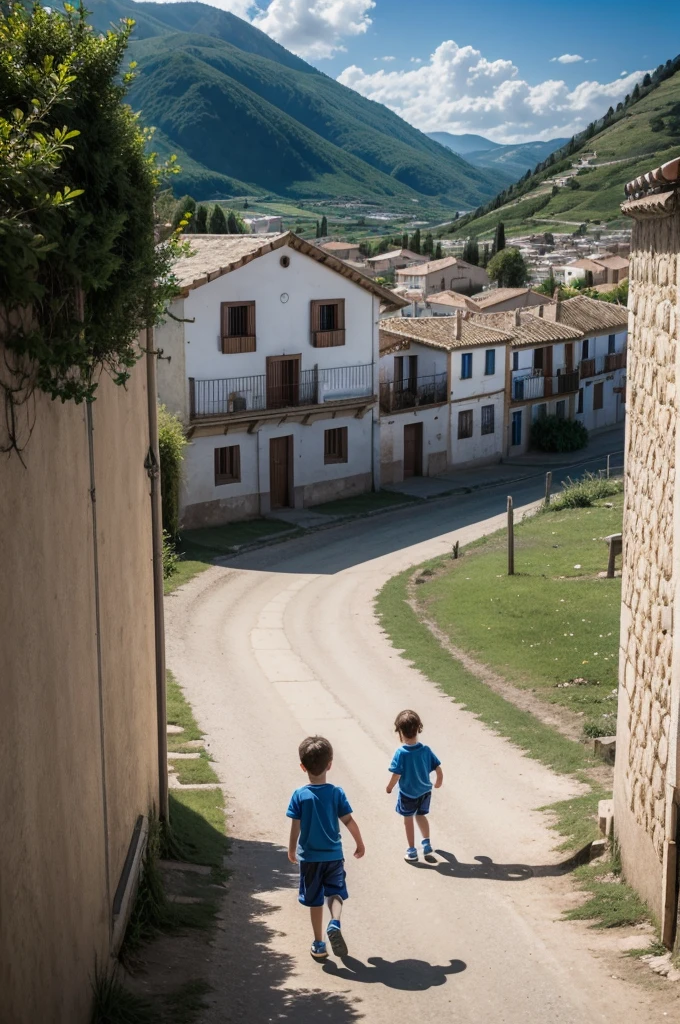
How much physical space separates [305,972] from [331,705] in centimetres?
930

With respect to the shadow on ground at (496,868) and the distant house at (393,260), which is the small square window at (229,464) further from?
the distant house at (393,260)

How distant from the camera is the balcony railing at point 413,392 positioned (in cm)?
3988

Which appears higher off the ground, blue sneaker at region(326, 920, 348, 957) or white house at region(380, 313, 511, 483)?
white house at region(380, 313, 511, 483)

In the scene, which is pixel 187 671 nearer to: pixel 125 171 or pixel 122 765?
pixel 122 765

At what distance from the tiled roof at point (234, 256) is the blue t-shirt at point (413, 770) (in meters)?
21.9

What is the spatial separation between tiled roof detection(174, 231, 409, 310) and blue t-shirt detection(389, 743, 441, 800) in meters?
21.9

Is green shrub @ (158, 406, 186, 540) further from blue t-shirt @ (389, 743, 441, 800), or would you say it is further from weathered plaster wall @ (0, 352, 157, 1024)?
weathered plaster wall @ (0, 352, 157, 1024)

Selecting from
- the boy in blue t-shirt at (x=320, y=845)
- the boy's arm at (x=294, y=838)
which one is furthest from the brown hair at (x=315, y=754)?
the boy's arm at (x=294, y=838)

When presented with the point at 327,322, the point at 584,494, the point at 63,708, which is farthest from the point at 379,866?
the point at 327,322

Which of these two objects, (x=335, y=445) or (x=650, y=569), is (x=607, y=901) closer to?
(x=650, y=569)

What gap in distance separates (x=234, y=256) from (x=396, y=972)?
27051 millimetres

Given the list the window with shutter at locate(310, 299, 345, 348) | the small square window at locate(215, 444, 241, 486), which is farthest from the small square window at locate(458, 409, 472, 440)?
the small square window at locate(215, 444, 241, 486)

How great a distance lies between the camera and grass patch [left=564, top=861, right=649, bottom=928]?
845cm

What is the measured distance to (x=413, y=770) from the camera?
9914 mm
